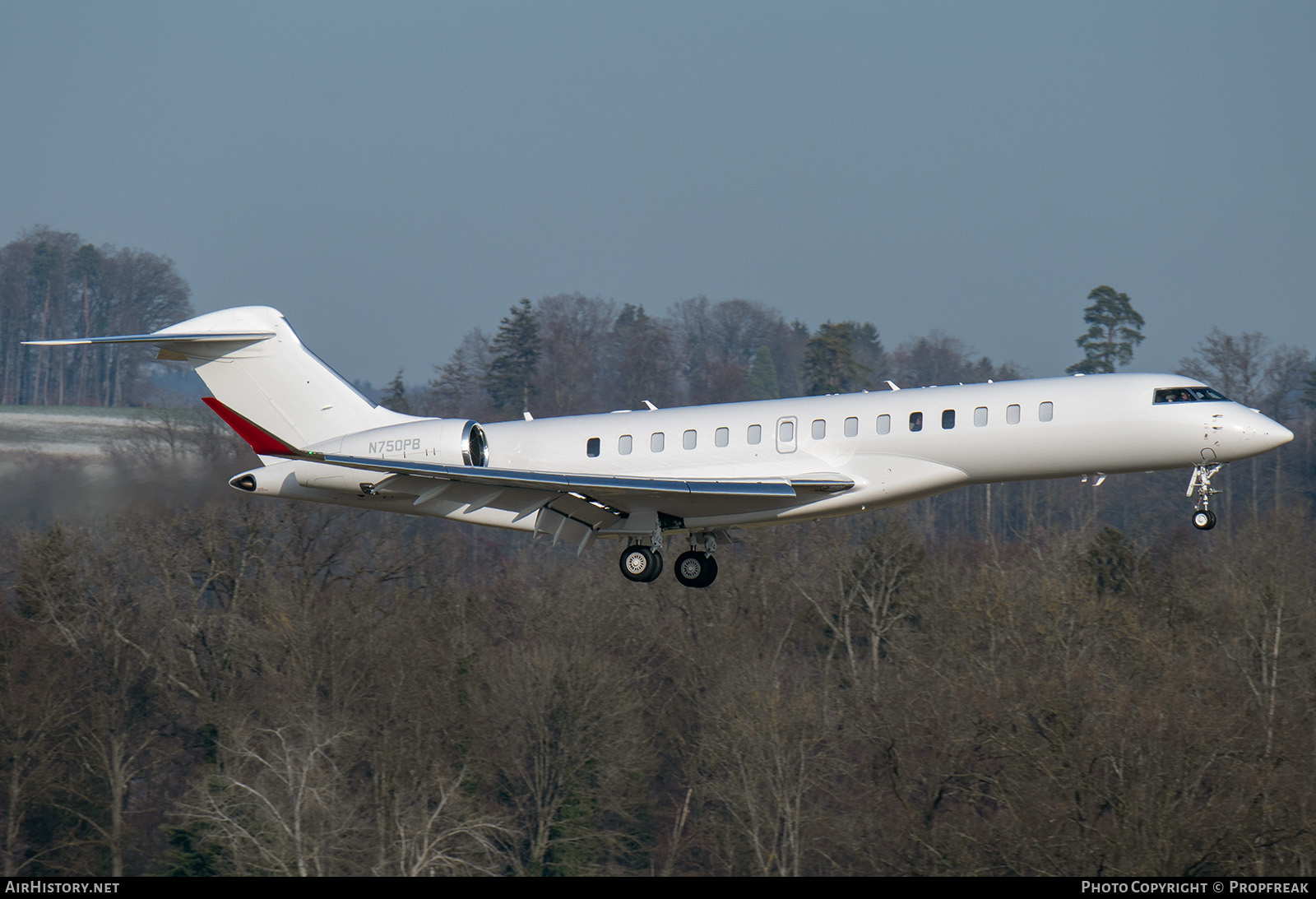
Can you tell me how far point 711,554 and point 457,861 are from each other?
32.2 ft

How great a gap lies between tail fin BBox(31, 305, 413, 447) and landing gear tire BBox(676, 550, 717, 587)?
4.74 metres

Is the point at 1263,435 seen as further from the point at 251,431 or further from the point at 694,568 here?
the point at 251,431

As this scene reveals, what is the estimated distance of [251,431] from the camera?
21.8 m

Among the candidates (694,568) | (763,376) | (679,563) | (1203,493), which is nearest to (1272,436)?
→ (1203,493)

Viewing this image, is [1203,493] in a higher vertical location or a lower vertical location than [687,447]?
lower

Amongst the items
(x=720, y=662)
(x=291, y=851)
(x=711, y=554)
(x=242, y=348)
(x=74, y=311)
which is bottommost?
(x=291, y=851)

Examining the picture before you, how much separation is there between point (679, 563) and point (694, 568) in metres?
0.28

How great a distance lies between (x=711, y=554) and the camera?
2138 cm

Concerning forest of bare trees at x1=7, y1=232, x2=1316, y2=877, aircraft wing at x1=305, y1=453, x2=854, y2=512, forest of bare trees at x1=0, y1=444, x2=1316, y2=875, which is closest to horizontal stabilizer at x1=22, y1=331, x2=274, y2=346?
aircraft wing at x1=305, y1=453, x2=854, y2=512

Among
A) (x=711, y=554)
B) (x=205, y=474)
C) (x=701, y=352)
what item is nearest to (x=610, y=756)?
(x=205, y=474)

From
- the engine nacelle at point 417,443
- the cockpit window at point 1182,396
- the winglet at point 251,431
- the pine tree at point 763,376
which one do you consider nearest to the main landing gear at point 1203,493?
the cockpit window at point 1182,396

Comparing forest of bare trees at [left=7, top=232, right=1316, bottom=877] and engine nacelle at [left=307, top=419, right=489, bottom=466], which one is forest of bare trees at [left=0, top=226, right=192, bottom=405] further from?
engine nacelle at [left=307, top=419, right=489, bottom=466]

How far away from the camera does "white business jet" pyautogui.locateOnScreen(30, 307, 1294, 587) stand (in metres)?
18.6

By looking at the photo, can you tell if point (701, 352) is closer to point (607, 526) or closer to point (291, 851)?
point (291, 851)
